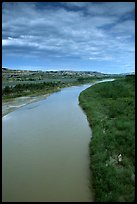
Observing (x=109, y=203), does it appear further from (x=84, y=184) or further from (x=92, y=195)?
(x=84, y=184)

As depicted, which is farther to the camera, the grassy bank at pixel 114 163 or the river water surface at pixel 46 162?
the river water surface at pixel 46 162

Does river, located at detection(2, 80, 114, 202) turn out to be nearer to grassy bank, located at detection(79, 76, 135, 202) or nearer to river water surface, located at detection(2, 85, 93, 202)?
river water surface, located at detection(2, 85, 93, 202)

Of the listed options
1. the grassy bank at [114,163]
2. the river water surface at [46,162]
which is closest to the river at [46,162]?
the river water surface at [46,162]

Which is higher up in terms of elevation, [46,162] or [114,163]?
[114,163]

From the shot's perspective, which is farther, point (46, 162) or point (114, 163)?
point (46, 162)

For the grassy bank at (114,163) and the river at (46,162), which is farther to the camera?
the river at (46,162)

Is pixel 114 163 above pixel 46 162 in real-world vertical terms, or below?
above

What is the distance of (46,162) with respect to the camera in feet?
35.7

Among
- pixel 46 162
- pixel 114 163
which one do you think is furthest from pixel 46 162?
pixel 114 163

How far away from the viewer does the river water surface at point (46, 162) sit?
27.3 feet

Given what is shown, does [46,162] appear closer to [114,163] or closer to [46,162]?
[46,162]

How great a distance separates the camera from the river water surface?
8336 millimetres

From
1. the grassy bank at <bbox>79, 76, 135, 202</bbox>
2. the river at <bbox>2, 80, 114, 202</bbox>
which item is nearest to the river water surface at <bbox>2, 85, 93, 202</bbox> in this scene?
the river at <bbox>2, 80, 114, 202</bbox>

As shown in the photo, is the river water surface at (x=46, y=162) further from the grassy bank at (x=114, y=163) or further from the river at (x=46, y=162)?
the grassy bank at (x=114, y=163)
